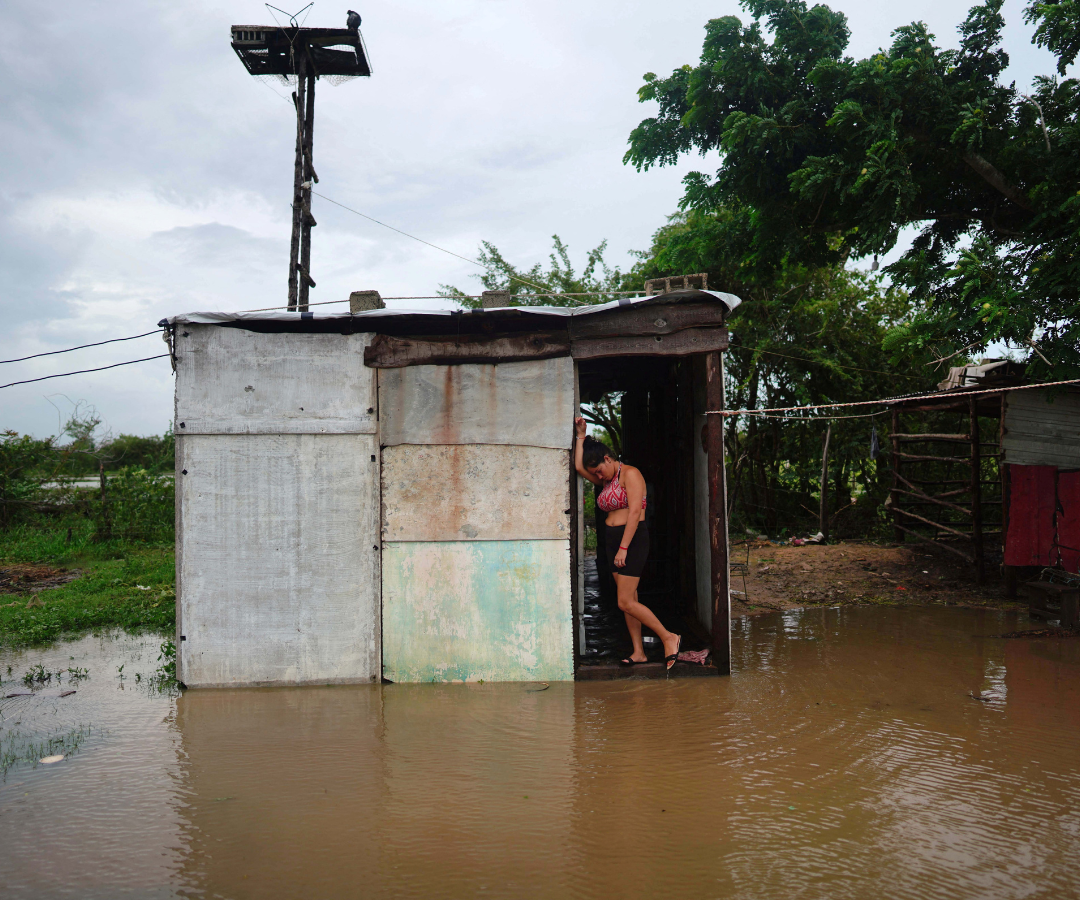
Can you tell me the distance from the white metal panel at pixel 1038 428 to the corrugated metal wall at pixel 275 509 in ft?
24.2

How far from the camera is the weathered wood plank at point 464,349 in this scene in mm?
5609

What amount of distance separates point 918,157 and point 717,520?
590 centimetres

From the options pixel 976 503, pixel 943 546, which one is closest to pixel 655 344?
pixel 976 503

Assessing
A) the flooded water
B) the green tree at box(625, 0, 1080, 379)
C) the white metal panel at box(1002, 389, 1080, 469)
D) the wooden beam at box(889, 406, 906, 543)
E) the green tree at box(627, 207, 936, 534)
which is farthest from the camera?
the green tree at box(627, 207, 936, 534)

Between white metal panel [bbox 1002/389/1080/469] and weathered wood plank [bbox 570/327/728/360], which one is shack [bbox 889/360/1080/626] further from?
weathered wood plank [bbox 570/327/728/360]

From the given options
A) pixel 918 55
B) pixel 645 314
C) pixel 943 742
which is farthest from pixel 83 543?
pixel 918 55

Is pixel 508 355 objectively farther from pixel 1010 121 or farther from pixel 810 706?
pixel 1010 121

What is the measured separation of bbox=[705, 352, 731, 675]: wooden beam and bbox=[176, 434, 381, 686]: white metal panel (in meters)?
2.69

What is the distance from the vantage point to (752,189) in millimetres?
9148

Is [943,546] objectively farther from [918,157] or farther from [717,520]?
[717,520]

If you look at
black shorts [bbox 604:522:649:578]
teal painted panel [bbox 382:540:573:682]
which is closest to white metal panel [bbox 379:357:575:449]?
black shorts [bbox 604:522:649:578]

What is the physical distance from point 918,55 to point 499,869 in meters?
9.19

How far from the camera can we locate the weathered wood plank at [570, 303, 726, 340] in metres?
5.58

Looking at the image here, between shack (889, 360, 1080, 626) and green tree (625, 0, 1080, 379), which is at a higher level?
green tree (625, 0, 1080, 379)
